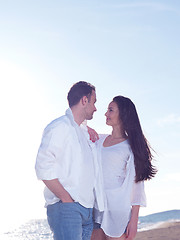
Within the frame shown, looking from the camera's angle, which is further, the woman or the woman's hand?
the woman's hand

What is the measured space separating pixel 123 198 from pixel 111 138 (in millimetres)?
736

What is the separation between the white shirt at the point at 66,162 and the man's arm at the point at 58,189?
4cm

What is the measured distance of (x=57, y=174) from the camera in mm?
3234

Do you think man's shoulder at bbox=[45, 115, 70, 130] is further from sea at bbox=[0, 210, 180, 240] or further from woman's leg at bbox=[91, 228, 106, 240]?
sea at bbox=[0, 210, 180, 240]

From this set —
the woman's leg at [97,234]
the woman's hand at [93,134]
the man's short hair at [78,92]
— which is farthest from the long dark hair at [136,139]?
the man's short hair at [78,92]

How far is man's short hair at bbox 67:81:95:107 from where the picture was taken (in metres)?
3.61

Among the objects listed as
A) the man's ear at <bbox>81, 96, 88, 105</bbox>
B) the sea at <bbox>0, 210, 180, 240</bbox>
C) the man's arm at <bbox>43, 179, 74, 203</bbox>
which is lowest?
the sea at <bbox>0, 210, 180, 240</bbox>

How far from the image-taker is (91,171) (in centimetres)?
349

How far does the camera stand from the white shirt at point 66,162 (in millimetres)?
3199

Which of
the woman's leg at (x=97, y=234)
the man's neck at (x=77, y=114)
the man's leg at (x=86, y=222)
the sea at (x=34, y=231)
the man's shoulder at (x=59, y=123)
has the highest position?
the man's neck at (x=77, y=114)

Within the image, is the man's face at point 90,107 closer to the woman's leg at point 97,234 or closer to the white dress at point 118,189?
the white dress at point 118,189

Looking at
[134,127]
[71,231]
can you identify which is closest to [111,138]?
[134,127]

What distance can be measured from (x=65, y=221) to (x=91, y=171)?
21.1 inches

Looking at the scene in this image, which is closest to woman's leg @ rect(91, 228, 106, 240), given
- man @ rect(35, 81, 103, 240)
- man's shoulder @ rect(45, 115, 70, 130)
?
man @ rect(35, 81, 103, 240)
